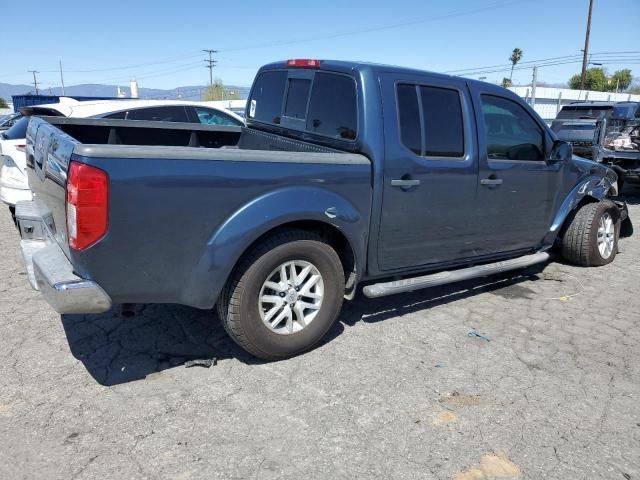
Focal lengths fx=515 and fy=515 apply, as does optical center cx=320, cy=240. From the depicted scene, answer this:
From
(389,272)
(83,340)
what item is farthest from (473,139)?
(83,340)

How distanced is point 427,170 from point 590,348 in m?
1.81

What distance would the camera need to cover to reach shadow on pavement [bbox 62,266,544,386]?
3.44m

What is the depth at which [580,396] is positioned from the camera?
3.20 m

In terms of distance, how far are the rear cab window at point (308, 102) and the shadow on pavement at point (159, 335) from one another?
1566 mm

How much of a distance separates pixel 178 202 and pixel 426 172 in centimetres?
191

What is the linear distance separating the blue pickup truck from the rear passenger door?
12 mm

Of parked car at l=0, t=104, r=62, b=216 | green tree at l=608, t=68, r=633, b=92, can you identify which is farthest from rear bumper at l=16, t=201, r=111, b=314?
green tree at l=608, t=68, r=633, b=92

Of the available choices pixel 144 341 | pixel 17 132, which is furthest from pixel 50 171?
pixel 17 132

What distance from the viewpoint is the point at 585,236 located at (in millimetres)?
5582

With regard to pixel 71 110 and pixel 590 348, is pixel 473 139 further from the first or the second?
pixel 71 110

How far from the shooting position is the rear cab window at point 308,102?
3.79 m

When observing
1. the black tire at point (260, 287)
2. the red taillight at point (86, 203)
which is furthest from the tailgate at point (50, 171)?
the black tire at point (260, 287)

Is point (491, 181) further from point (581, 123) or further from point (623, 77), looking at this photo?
point (623, 77)

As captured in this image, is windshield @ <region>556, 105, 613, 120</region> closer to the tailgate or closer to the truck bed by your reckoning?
the truck bed
